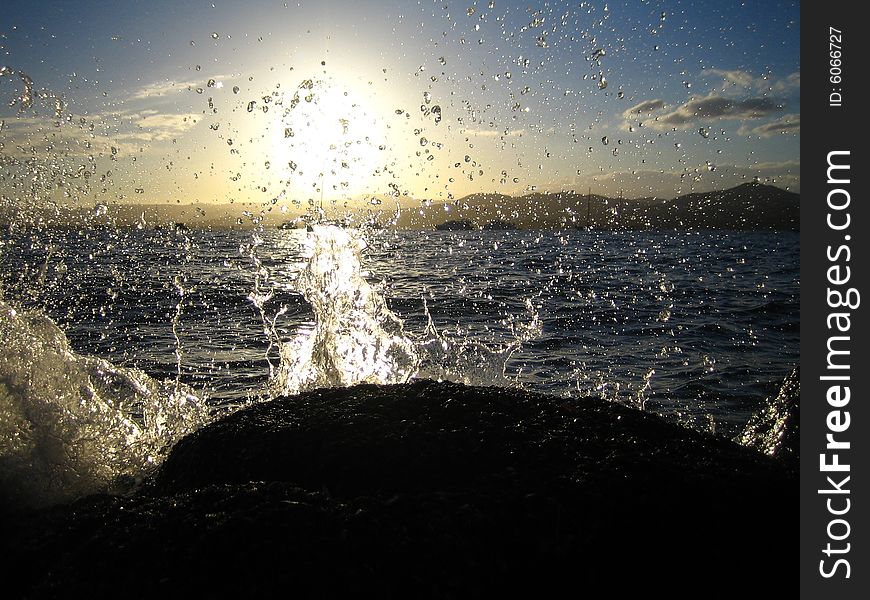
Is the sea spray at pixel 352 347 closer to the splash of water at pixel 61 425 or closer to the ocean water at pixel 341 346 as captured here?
the ocean water at pixel 341 346

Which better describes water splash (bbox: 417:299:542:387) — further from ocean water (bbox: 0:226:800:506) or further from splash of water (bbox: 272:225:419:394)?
splash of water (bbox: 272:225:419:394)

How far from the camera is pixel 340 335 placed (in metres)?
8.23

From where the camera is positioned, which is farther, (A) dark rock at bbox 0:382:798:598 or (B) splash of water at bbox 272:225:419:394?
(B) splash of water at bbox 272:225:419:394

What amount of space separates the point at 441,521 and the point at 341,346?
229 inches

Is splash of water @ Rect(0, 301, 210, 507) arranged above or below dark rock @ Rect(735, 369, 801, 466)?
above

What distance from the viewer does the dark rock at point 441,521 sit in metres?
2.09

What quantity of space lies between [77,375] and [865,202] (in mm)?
6565

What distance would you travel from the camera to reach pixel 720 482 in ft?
8.50

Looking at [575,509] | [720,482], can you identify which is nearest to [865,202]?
[720,482]

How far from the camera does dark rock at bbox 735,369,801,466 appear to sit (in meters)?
4.38

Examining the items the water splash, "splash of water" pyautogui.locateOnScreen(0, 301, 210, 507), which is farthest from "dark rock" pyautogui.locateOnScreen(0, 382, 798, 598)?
the water splash

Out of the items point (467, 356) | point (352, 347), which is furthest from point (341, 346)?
point (467, 356)

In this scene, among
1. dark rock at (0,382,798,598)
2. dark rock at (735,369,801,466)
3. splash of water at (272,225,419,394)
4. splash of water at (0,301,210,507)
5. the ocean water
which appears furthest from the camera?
splash of water at (272,225,419,394)

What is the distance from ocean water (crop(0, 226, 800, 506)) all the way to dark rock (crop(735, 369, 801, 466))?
3.72 ft
